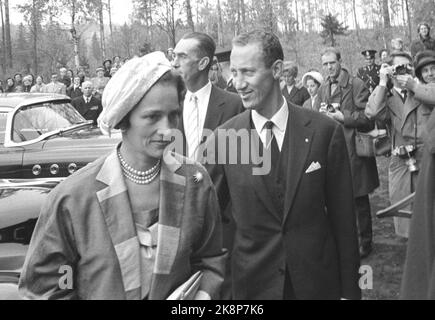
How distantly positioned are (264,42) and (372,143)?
314 centimetres

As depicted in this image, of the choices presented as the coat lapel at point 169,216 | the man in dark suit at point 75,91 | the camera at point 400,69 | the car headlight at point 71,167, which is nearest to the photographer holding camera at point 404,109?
the camera at point 400,69

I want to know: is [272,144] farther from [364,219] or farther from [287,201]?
[364,219]

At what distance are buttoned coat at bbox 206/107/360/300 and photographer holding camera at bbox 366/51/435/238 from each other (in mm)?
2636

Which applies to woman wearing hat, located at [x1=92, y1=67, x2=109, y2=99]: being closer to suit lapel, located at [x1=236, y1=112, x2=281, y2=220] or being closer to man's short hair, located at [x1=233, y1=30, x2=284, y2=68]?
man's short hair, located at [x1=233, y1=30, x2=284, y2=68]

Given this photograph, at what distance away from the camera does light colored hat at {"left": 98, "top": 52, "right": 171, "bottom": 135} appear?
1.98m

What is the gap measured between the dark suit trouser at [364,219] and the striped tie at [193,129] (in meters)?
2.43

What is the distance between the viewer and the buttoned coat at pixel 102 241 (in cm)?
188

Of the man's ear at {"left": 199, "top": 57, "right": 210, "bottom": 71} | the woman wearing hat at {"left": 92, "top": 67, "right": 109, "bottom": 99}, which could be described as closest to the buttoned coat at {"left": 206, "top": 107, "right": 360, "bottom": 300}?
the man's ear at {"left": 199, "top": 57, "right": 210, "bottom": 71}

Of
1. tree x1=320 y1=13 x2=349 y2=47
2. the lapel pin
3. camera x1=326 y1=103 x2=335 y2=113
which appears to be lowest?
the lapel pin

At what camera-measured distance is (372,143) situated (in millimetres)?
5801

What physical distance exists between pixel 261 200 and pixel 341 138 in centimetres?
50

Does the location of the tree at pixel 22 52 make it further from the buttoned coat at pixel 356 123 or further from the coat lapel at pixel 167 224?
the coat lapel at pixel 167 224

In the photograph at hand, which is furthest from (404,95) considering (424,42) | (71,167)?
(424,42)

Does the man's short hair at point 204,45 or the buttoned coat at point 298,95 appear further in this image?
the buttoned coat at point 298,95
